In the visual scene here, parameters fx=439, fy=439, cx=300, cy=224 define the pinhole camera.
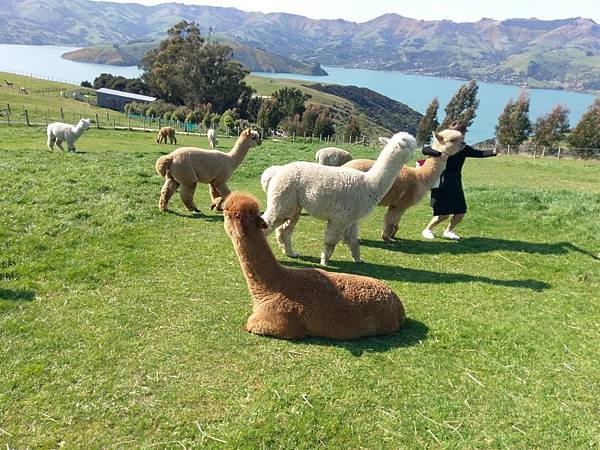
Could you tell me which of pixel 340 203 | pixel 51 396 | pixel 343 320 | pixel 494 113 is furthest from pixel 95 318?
pixel 494 113

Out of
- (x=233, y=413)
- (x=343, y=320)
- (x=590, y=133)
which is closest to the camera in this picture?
(x=233, y=413)

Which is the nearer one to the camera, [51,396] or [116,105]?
[51,396]

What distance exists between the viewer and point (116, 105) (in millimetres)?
68562

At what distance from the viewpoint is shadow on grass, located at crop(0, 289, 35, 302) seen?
16.7 ft

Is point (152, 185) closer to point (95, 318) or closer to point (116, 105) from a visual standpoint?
point (95, 318)

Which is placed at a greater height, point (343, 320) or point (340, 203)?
point (340, 203)

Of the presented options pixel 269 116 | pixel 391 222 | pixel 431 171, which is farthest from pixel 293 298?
pixel 269 116

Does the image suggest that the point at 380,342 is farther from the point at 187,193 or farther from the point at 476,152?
the point at 187,193

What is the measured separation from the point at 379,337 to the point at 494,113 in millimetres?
174637

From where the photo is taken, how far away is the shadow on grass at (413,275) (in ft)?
21.7

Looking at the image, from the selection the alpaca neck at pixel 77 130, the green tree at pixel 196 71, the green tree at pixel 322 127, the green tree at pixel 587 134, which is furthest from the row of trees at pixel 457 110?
the alpaca neck at pixel 77 130

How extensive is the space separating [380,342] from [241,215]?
201 centimetres

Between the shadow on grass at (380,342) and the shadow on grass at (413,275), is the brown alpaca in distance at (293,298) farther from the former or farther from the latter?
the shadow on grass at (413,275)

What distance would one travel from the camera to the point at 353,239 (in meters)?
7.05
